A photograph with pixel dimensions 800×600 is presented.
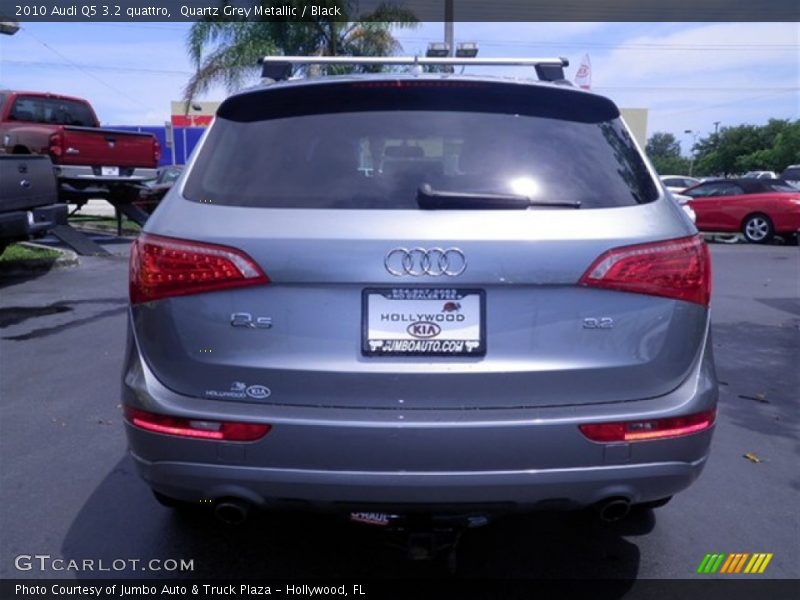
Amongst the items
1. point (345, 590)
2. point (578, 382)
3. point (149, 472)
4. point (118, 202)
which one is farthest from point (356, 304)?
point (118, 202)

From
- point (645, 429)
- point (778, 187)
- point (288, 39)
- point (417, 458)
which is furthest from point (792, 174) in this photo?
point (417, 458)

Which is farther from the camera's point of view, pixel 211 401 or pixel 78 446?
pixel 78 446

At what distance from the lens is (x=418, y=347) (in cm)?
245

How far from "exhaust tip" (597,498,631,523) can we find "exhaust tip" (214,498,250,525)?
1.16m

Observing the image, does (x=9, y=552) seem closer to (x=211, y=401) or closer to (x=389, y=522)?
(x=211, y=401)

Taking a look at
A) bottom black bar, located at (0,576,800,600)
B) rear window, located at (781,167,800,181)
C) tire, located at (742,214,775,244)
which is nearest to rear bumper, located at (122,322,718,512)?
bottom black bar, located at (0,576,800,600)

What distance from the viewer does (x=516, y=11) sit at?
23.3 meters

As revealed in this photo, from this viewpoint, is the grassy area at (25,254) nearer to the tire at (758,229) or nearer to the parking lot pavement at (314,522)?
the parking lot pavement at (314,522)

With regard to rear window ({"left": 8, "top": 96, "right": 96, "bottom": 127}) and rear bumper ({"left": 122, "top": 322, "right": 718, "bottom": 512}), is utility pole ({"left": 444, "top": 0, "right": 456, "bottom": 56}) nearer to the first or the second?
rear window ({"left": 8, "top": 96, "right": 96, "bottom": 127})

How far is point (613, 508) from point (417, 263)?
106 cm

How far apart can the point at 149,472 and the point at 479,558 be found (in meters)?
1.50

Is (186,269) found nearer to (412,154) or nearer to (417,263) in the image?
(417,263)
